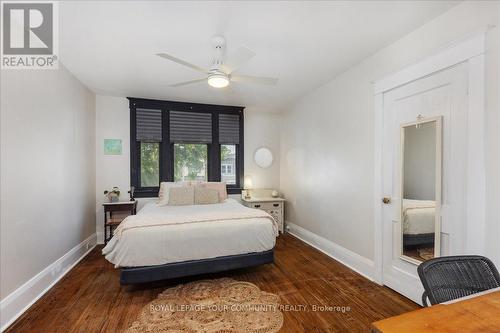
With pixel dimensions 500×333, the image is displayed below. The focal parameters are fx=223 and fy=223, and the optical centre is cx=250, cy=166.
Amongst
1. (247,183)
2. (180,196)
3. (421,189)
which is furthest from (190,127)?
(421,189)

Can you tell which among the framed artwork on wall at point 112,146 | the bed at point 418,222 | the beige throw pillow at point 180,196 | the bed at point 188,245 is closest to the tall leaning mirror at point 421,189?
the bed at point 418,222

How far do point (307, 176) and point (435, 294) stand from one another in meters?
3.01

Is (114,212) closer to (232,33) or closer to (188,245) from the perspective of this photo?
(188,245)

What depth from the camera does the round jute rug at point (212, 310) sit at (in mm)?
1868

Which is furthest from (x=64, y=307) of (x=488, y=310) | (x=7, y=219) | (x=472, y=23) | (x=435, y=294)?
(x=472, y=23)

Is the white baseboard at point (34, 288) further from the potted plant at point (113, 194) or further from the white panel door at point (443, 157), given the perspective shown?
the white panel door at point (443, 157)

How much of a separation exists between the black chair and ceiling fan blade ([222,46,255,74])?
2071mm

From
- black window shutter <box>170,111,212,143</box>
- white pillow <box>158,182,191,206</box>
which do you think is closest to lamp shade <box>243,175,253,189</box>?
black window shutter <box>170,111,212,143</box>

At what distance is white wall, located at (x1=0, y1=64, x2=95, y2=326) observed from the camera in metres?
1.95

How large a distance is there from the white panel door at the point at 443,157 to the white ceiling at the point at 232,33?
0.62 metres

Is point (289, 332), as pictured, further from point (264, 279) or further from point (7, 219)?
point (7, 219)

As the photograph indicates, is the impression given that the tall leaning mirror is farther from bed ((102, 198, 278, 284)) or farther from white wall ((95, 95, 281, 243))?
white wall ((95, 95, 281, 243))

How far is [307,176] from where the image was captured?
410cm

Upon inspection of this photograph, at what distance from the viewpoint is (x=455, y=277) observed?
3.93 feet
